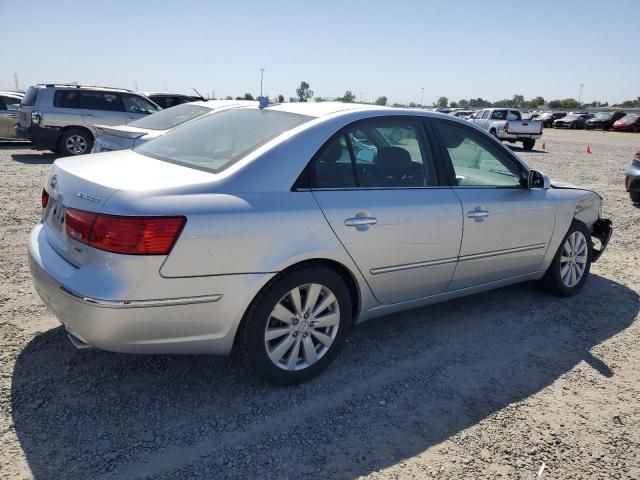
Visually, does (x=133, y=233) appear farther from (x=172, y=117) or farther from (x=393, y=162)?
(x=172, y=117)

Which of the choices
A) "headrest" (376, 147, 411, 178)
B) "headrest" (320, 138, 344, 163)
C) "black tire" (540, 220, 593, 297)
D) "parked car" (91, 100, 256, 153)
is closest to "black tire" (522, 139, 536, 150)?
"parked car" (91, 100, 256, 153)

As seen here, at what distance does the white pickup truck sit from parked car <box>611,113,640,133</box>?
70.0 feet

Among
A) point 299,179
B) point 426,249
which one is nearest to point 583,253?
point 426,249

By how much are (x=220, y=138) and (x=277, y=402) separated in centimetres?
171

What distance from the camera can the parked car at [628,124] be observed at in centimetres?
3900

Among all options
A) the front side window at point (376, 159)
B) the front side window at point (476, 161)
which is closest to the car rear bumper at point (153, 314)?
the front side window at point (376, 159)

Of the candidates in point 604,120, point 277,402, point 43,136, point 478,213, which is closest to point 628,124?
point 604,120

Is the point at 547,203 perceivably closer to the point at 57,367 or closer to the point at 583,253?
the point at 583,253

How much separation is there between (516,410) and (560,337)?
123 centimetres

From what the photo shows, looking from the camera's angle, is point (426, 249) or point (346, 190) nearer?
point (346, 190)

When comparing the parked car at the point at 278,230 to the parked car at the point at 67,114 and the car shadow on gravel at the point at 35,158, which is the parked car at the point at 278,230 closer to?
the car shadow on gravel at the point at 35,158

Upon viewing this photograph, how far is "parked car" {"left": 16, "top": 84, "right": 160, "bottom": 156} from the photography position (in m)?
12.4

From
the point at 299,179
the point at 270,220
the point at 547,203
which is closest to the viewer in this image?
the point at 270,220

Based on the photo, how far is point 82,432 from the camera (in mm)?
2666
